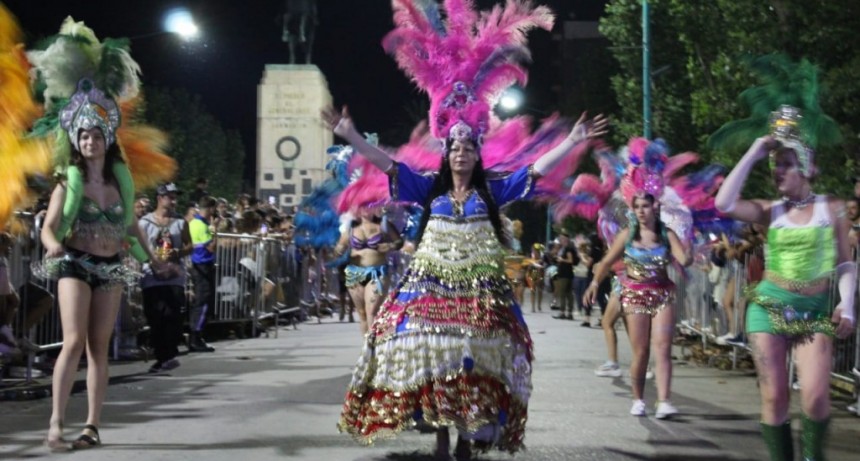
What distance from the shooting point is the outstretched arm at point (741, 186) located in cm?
579

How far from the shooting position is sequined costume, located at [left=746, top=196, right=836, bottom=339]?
5.61 metres

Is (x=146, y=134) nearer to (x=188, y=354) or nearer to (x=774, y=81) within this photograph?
(x=774, y=81)

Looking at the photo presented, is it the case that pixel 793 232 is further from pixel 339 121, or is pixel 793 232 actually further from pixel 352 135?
pixel 339 121

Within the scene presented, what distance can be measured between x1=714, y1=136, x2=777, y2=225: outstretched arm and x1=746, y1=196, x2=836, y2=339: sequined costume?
0.47ft

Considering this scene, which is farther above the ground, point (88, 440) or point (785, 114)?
point (785, 114)

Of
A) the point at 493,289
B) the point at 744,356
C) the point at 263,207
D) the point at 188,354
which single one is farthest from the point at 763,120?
the point at 263,207

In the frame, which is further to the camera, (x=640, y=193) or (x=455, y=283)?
(x=640, y=193)

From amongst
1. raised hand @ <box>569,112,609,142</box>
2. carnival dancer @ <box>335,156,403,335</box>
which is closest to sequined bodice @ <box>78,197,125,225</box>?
raised hand @ <box>569,112,609,142</box>

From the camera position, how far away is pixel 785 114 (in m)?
5.87

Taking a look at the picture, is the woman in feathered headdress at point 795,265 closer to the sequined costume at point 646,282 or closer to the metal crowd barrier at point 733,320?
the sequined costume at point 646,282

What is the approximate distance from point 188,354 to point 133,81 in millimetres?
6678

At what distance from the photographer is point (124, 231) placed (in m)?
7.01

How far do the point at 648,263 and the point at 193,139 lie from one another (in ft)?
158

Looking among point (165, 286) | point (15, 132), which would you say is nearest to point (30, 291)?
point (165, 286)
